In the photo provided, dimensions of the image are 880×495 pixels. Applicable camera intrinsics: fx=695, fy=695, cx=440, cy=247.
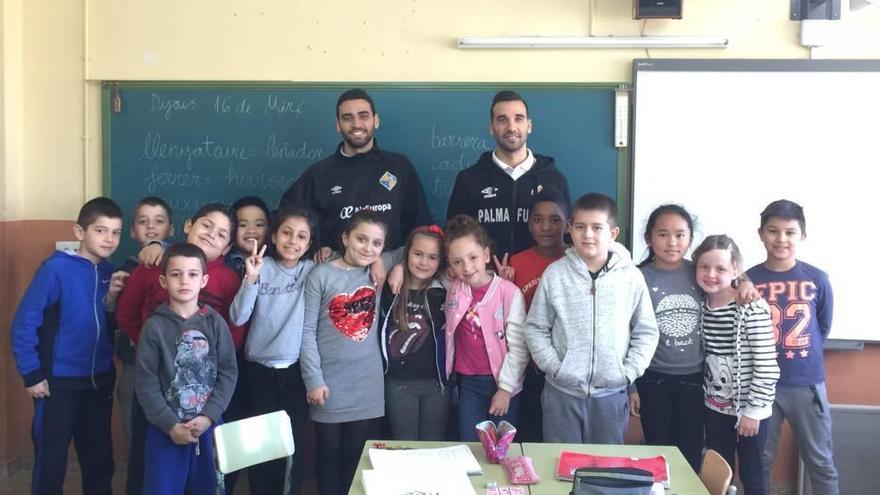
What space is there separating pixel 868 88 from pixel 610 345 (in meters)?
1.93

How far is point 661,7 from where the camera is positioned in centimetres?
324

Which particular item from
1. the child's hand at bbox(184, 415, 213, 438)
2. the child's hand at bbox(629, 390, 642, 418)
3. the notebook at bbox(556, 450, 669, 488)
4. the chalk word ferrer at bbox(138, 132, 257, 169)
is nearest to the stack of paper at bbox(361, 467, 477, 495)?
the notebook at bbox(556, 450, 669, 488)

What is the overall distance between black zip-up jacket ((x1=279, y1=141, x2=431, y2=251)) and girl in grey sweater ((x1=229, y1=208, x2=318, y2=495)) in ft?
1.02

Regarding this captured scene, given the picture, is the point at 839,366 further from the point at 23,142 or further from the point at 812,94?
the point at 23,142

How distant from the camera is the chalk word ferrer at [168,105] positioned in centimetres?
350

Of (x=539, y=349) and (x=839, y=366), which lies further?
(x=839, y=366)

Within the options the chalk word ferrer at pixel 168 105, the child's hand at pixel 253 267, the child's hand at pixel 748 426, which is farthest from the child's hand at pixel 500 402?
the chalk word ferrer at pixel 168 105

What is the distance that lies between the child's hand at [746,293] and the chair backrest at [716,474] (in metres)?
0.78

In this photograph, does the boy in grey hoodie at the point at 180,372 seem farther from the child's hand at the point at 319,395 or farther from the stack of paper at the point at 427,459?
the stack of paper at the point at 427,459

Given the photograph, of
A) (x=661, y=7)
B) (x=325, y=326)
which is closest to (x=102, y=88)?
(x=325, y=326)

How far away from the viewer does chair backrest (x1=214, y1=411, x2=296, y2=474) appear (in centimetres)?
212

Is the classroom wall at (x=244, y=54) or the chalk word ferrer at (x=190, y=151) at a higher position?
the classroom wall at (x=244, y=54)

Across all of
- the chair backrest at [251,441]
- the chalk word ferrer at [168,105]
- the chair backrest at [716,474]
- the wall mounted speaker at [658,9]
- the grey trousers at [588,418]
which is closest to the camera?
the chair backrest at [716,474]

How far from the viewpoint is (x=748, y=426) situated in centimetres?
259
